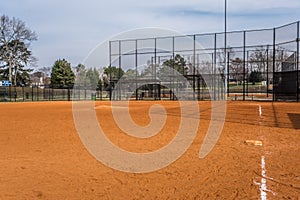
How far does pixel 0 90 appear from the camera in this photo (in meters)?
40.8

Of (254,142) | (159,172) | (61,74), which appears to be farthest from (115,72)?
(159,172)

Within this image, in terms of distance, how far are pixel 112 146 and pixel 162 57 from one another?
28.4m

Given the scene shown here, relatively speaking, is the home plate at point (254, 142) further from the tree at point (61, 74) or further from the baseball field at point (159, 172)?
the tree at point (61, 74)

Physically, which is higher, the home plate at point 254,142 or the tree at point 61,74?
the tree at point 61,74

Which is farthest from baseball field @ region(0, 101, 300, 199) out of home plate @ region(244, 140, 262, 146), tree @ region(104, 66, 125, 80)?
tree @ region(104, 66, 125, 80)

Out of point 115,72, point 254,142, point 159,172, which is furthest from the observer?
point 115,72

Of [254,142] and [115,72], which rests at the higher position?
[115,72]

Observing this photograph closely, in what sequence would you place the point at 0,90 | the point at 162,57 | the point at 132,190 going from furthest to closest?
the point at 0,90
the point at 162,57
the point at 132,190

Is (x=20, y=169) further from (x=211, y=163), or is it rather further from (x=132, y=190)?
(x=211, y=163)

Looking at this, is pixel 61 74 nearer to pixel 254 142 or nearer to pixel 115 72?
pixel 115 72

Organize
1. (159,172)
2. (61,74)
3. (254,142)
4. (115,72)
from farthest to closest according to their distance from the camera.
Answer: (61,74) → (115,72) → (254,142) → (159,172)

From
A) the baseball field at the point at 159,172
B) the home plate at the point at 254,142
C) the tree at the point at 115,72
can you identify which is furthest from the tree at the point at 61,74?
the home plate at the point at 254,142

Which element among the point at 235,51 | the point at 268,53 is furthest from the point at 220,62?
the point at 268,53

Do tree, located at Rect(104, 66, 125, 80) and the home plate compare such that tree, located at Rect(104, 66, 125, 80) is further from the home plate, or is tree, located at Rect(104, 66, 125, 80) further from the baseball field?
→ the home plate
